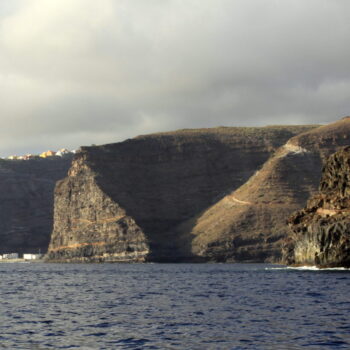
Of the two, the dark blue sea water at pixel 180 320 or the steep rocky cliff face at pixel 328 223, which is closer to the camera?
the dark blue sea water at pixel 180 320

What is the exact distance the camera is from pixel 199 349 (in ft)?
138

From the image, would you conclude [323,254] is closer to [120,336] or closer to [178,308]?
[178,308]

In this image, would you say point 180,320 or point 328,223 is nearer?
point 180,320

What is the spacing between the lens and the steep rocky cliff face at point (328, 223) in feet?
441

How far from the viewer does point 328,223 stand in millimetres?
141000

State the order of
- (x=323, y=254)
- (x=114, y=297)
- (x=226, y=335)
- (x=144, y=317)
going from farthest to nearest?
(x=323, y=254)
(x=114, y=297)
(x=144, y=317)
(x=226, y=335)

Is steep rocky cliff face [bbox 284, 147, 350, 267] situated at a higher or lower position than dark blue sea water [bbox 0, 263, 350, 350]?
higher

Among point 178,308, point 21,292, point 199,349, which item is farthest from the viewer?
point 21,292

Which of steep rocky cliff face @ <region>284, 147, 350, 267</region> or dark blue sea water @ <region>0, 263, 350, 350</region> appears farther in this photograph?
steep rocky cliff face @ <region>284, 147, 350, 267</region>

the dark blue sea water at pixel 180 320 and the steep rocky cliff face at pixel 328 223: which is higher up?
the steep rocky cliff face at pixel 328 223

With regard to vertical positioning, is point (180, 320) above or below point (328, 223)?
below

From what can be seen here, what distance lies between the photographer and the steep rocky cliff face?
13450cm

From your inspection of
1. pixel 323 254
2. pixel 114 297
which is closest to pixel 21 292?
pixel 114 297

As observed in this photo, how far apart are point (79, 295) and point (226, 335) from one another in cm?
3896
